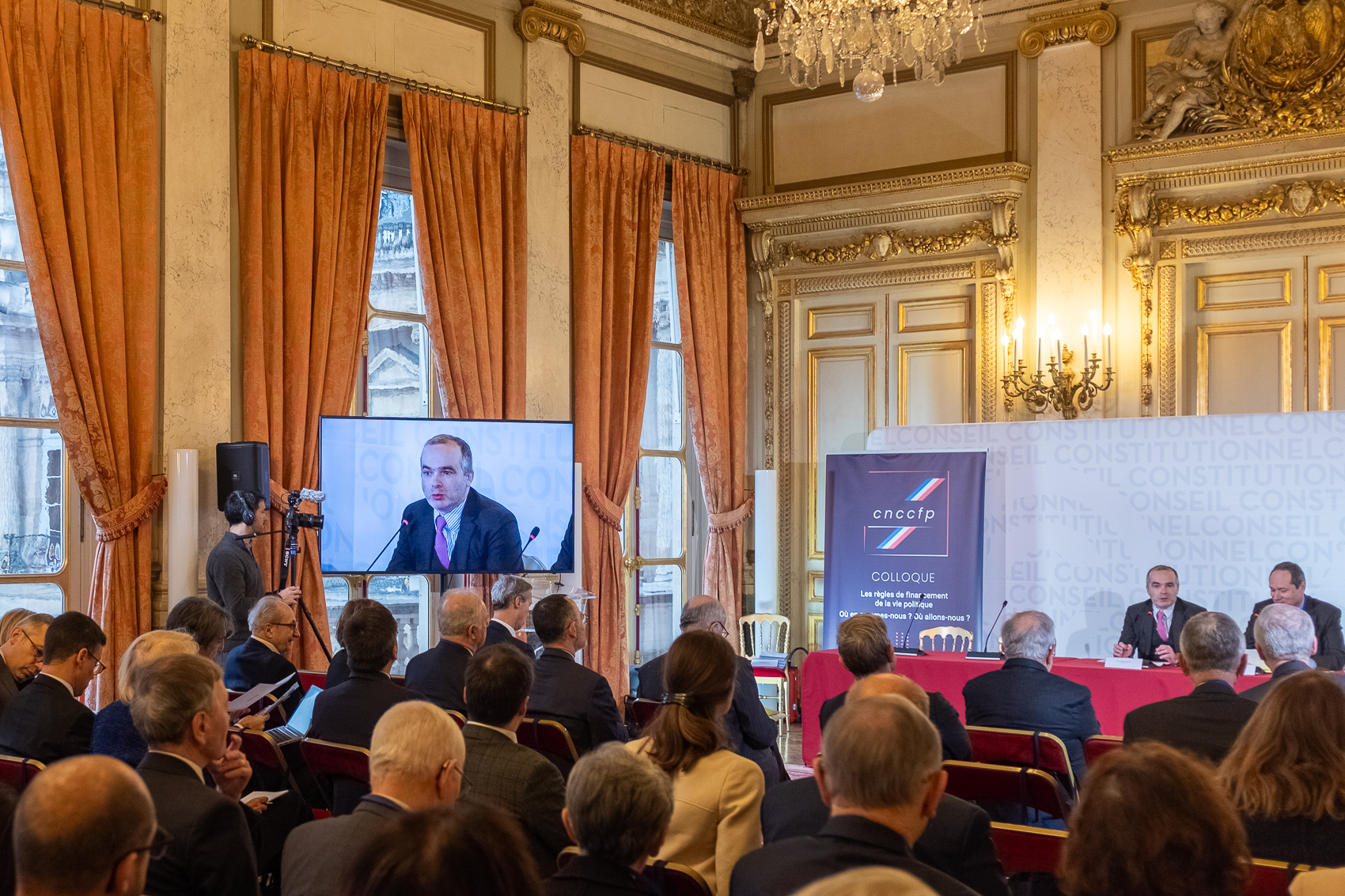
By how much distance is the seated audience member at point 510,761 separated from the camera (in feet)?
10.5

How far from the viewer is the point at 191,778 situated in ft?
8.81

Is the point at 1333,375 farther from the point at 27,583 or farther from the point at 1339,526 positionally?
the point at 27,583

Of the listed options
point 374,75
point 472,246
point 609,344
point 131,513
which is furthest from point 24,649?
point 609,344

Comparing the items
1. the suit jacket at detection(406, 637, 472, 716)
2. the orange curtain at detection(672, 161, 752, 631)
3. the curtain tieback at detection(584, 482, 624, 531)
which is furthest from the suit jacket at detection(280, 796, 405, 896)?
the orange curtain at detection(672, 161, 752, 631)

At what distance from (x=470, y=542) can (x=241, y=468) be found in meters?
1.38

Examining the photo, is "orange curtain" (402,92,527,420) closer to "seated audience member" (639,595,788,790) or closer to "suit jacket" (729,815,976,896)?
"seated audience member" (639,595,788,790)

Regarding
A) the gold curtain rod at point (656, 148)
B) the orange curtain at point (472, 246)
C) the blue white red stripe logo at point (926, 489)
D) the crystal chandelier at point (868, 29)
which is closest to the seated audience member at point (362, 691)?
the crystal chandelier at point (868, 29)

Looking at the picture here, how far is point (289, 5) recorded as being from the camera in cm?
727

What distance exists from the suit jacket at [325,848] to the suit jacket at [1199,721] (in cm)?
215

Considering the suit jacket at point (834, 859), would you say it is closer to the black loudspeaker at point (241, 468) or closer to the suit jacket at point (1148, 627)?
the black loudspeaker at point (241, 468)

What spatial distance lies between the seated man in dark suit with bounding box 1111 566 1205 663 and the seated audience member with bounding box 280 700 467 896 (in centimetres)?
488

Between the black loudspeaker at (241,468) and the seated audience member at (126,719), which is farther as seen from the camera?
the black loudspeaker at (241,468)

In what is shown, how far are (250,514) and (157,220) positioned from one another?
1.60 meters

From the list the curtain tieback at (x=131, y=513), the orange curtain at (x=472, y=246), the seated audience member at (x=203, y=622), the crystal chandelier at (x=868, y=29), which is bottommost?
the seated audience member at (x=203, y=622)
